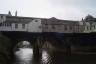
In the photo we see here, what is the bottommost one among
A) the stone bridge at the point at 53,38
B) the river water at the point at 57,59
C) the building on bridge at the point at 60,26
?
the river water at the point at 57,59

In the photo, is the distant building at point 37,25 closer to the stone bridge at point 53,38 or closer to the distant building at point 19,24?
the distant building at point 19,24

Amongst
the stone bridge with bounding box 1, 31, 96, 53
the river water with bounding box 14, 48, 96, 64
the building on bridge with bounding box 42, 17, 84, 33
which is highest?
the building on bridge with bounding box 42, 17, 84, 33

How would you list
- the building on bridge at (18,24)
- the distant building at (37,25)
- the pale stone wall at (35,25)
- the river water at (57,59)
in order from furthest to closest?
the pale stone wall at (35,25)
the distant building at (37,25)
the building on bridge at (18,24)
the river water at (57,59)

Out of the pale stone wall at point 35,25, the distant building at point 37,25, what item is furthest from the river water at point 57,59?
the pale stone wall at point 35,25

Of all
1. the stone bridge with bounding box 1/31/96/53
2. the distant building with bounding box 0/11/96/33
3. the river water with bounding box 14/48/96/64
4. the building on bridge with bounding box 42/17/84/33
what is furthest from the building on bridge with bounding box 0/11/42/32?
the river water with bounding box 14/48/96/64

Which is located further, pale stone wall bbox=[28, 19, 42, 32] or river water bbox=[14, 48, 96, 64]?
pale stone wall bbox=[28, 19, 42, 32]

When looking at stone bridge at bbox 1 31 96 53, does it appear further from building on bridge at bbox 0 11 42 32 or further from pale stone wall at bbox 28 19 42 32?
pale stone wall at bbox 28 19 42 32

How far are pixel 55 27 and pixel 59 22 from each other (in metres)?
3.53

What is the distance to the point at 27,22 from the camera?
52750mm

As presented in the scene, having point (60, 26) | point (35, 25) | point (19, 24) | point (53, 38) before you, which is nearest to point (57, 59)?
point (53, 38)

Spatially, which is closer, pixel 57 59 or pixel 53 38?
pixel 57 59

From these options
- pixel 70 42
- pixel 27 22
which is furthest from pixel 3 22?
pixel 70 42

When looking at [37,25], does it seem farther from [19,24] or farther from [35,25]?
[19,24]

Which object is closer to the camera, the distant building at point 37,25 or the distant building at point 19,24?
the distant building at point 19,24
